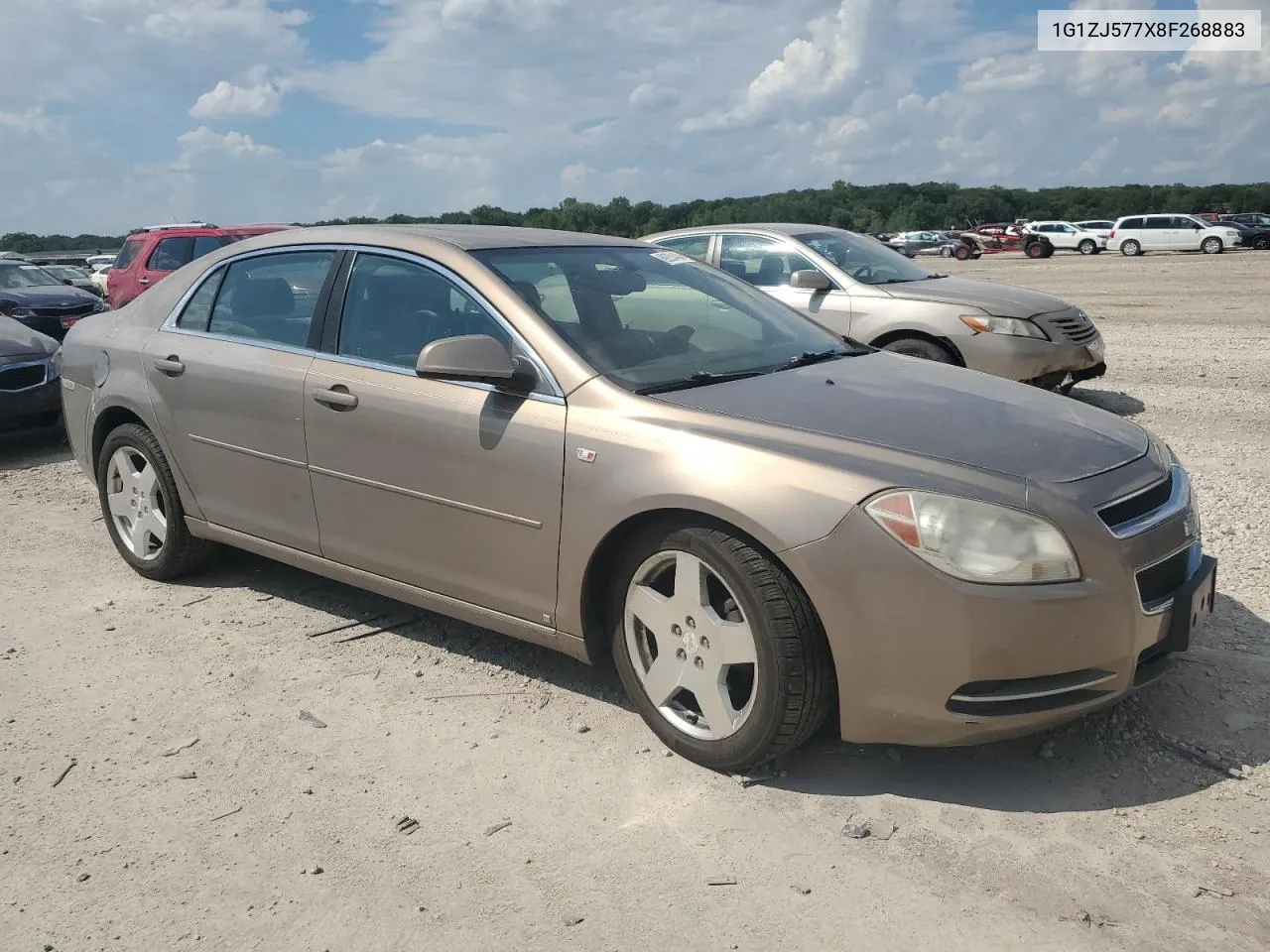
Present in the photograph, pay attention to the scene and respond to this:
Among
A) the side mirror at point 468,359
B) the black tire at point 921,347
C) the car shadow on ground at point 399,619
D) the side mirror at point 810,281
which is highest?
the side mirror at point 810,281

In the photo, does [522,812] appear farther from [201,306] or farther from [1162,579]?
[201,306]

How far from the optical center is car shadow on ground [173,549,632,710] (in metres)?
4.09

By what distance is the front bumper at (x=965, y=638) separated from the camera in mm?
2869

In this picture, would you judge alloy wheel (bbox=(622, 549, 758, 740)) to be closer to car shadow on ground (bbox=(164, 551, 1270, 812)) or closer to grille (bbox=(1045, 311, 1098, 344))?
car shadow on ground (bbox=(164, 551, 1270, 812))

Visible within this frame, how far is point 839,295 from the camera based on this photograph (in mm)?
8820

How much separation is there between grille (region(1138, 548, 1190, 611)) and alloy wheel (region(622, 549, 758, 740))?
1.10 meters

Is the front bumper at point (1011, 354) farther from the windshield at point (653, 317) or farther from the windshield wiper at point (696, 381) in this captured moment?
the windshield wiper at point (696, 381)

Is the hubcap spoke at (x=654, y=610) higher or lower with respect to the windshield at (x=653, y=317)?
lower

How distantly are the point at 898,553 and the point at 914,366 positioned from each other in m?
1.49

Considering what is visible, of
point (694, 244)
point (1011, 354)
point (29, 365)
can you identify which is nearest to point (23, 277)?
point (29, 365)

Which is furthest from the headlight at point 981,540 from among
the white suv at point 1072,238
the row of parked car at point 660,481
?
the white suv at point 1072,238

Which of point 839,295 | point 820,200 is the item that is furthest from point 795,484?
point 820,200

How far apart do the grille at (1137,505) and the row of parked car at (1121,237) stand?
118 feet

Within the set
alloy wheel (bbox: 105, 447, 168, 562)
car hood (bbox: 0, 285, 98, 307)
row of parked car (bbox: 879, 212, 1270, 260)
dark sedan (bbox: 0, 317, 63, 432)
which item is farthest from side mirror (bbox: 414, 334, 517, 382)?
row of parked car (bbox: 879, 212, 1270, 260)
